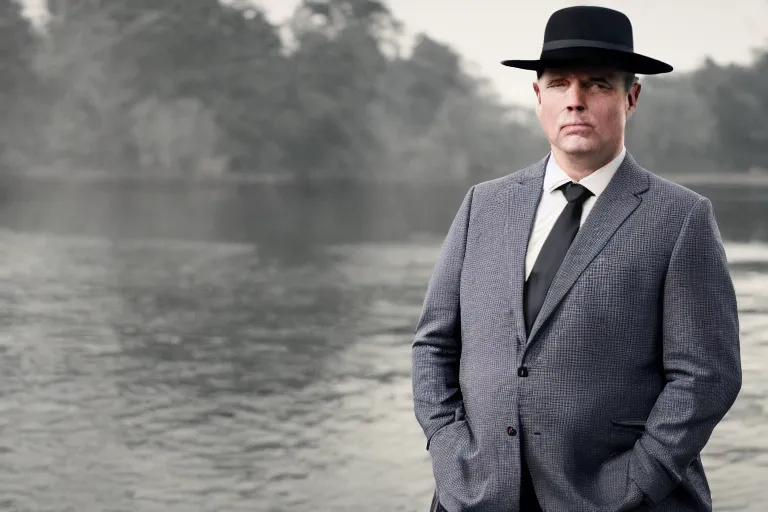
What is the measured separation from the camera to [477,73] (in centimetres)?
4050

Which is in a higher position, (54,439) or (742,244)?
(54,439)

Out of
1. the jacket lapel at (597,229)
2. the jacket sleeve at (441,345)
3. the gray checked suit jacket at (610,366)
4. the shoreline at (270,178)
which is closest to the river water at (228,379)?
the jacket sleeve at (441,345)

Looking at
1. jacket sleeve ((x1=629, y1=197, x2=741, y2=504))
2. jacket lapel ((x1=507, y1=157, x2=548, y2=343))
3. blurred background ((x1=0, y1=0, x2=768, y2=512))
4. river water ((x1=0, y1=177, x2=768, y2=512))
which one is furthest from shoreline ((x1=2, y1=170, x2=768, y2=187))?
jacket sleeve ((x1=629, y1=197, x2=741, y2=504))

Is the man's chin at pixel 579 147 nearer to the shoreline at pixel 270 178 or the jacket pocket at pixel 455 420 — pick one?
the jacket pocket at pixel 455 420

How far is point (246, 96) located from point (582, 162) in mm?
38111

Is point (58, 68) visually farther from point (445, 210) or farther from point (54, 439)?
point (54, 439)

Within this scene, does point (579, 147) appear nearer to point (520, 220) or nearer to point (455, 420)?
point (520, 220)

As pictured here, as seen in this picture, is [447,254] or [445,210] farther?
[445,210]

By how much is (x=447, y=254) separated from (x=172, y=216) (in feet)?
82.0

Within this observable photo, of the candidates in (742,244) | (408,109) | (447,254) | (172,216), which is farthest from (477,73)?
(447,254)

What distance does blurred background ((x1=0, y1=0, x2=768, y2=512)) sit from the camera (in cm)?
631

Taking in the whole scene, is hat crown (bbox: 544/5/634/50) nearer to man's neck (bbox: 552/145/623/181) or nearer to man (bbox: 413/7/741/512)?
man (bbox: 413/7/741/512)

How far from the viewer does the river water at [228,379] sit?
577 centimetres

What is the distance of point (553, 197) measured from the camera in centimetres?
223
